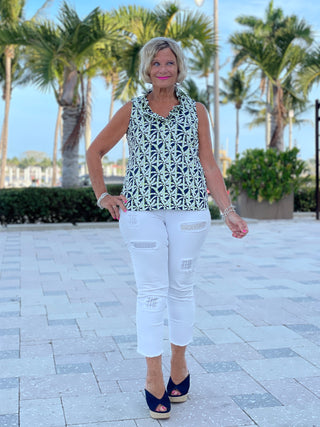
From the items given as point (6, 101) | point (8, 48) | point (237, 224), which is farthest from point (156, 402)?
point (6, 101)

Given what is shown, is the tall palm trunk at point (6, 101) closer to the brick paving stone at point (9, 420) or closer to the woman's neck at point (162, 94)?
the woman's neck at point (162, 94)

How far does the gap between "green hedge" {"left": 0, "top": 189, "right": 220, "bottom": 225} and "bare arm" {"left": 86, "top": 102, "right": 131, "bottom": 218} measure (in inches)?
401

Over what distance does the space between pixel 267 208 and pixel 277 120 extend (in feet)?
23.4

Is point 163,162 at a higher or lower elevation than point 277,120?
lower

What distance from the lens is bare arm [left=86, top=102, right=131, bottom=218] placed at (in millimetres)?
2773

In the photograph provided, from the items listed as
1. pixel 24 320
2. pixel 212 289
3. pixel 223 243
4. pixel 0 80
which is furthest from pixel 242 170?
pixel 0 80

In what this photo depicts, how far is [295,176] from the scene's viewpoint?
48.1 ft

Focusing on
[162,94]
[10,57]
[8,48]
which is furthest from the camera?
[10,57]

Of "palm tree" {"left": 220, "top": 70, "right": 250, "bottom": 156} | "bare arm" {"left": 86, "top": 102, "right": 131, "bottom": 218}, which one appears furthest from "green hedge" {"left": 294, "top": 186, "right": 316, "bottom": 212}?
"palm tree" {"left": 220, "top": 70, "right": 250, "bottom": 156}

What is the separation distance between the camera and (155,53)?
277 cm

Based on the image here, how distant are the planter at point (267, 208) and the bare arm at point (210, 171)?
1157 cm

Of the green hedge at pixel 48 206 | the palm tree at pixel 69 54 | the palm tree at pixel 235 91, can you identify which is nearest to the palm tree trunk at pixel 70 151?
the palm tree at pixel 69 54

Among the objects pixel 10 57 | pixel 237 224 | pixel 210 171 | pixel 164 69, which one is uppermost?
pixel 10 57

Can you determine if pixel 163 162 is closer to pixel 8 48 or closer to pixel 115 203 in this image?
pixel 115 203
